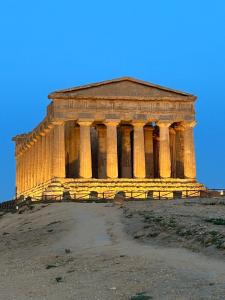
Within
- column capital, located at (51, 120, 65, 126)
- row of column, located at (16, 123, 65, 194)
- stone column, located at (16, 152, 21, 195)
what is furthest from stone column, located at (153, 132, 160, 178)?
stone column, located at (16, 152, 21, 195)

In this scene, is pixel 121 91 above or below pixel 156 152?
above

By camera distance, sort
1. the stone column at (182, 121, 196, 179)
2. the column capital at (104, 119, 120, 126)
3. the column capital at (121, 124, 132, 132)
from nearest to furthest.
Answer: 1. the column capital at (104, 119, 120, 126)
2. the stone column at (182, 121, 196, 179)
3. the column capital at (121, 124, 132, 132)

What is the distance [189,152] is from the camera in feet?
299

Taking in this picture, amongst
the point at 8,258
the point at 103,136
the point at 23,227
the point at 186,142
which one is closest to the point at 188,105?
the point at 186,142

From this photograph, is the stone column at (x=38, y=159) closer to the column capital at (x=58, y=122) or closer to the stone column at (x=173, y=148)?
the column capital at (x=58, y=122)

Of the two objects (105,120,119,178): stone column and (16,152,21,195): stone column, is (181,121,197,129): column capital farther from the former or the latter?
(16,152,21,195): stone column

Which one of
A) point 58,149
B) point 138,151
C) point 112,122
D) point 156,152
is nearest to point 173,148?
point 156,152

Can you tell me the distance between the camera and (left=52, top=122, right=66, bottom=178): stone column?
86938mm

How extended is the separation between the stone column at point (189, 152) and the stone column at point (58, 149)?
16.1m

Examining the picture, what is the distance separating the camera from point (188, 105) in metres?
90.6

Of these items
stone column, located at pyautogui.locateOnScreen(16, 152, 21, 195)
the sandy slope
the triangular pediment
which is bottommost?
the sandy slope

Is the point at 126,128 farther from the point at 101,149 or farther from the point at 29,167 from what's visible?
the point at 29,167

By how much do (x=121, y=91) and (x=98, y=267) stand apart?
58475 millimetres

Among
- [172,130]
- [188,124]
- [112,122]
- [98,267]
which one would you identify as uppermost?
[112,122]
